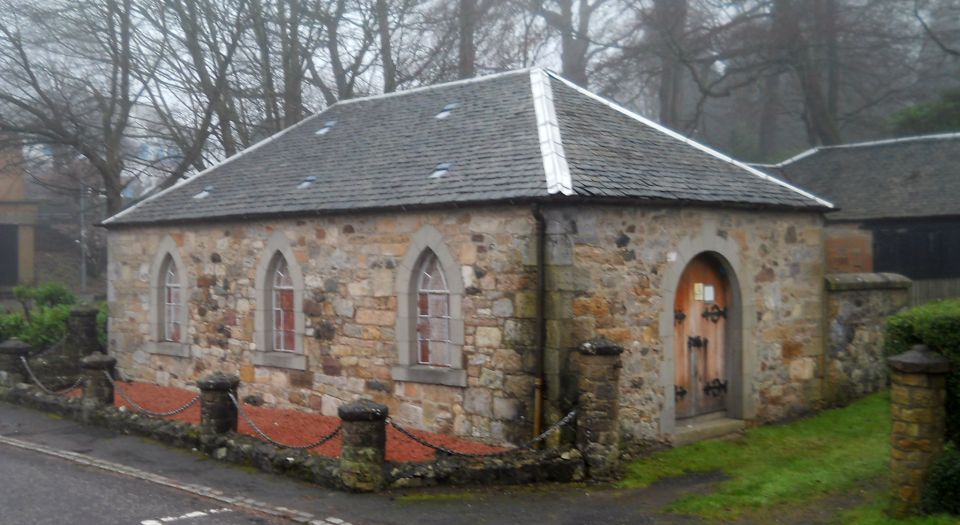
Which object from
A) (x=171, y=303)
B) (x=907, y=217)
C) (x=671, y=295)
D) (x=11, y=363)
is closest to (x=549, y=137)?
(x=671, y=295)

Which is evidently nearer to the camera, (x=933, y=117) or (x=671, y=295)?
(x=671, y=295)

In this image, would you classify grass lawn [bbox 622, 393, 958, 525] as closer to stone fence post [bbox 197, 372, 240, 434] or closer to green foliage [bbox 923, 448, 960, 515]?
green foliage [bbox 923, 448, 960, 515]

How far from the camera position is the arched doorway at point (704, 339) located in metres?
12.8

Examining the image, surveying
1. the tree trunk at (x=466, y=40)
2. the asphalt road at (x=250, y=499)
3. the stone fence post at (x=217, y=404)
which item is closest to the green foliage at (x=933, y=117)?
the tree trunk at (x=466, y=40)

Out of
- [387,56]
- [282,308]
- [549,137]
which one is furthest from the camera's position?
[387,56]

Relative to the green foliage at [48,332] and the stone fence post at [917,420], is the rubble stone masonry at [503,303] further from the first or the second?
the green foliage at [48,332]

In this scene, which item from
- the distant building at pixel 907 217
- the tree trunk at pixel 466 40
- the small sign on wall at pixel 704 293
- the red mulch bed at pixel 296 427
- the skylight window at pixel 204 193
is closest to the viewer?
the red mulch bed at pixel 296 427

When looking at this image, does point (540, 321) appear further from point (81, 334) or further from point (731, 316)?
point (81, 334)

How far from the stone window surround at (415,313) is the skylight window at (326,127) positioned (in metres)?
5.61

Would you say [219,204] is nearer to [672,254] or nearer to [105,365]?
[105,365]

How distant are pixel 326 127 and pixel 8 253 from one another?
91.0ft

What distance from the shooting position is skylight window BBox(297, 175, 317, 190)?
15.2 m

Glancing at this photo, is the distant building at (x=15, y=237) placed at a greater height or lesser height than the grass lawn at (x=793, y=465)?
greater

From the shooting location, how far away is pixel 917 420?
816 cm
